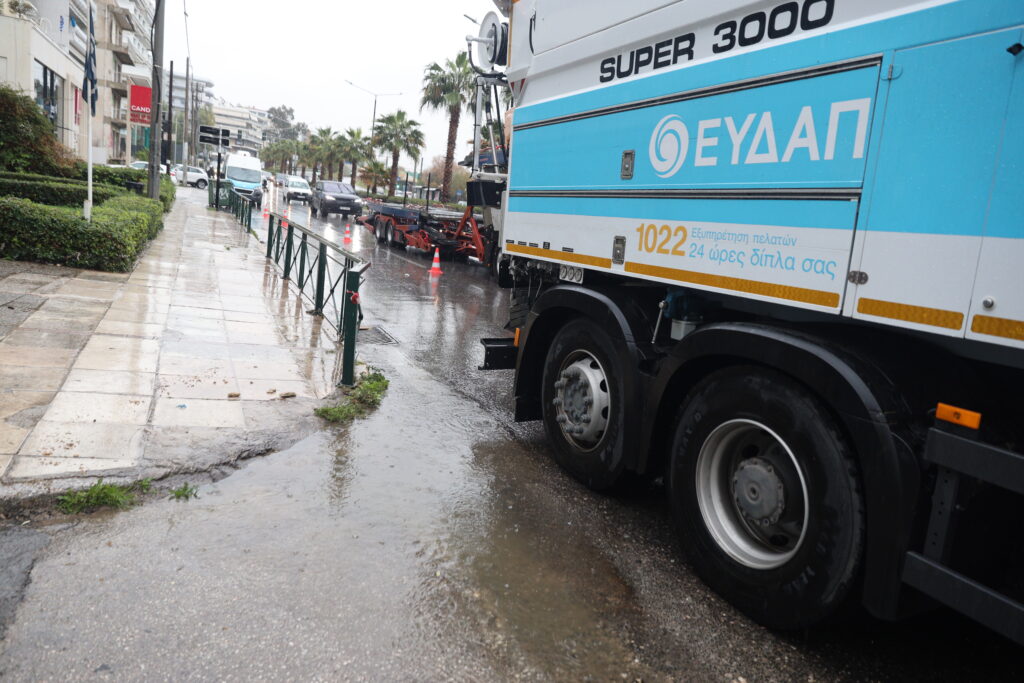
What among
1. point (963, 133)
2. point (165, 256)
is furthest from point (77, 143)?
point (963, 133)

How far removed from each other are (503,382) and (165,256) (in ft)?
31.8

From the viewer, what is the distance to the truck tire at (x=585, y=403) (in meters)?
4.56

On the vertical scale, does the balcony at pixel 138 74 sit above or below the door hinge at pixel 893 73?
above

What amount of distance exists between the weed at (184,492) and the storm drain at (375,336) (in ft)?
15.8

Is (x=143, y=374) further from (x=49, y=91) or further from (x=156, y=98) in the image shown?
(x=49, y=91)

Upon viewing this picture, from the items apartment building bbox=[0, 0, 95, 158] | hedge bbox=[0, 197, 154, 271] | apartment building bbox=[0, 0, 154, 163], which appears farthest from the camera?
apartment building bbox=[0, 0, 154, 163]

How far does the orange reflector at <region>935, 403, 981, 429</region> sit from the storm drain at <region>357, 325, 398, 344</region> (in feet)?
24.2

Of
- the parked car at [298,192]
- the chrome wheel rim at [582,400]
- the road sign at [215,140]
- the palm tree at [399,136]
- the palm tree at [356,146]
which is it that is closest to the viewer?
the chrome wheel rim at [582,400]

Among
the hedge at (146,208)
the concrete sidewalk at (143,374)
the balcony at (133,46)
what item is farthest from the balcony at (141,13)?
the concrete sidewalk at (143,374)

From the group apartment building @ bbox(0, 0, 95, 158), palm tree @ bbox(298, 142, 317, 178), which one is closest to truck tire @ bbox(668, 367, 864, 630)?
apartment building @ bbox(0, 0, 95, 158)

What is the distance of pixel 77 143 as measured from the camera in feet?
109

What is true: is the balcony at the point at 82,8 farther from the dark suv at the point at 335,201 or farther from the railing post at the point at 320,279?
the railing post at the point at 320,279

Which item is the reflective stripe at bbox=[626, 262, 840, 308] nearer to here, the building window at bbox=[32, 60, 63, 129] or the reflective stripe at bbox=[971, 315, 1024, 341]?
the reflective stripe at bbox=[971, 315, 1024, 341]

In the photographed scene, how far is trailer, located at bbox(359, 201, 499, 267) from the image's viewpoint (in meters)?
18.7
